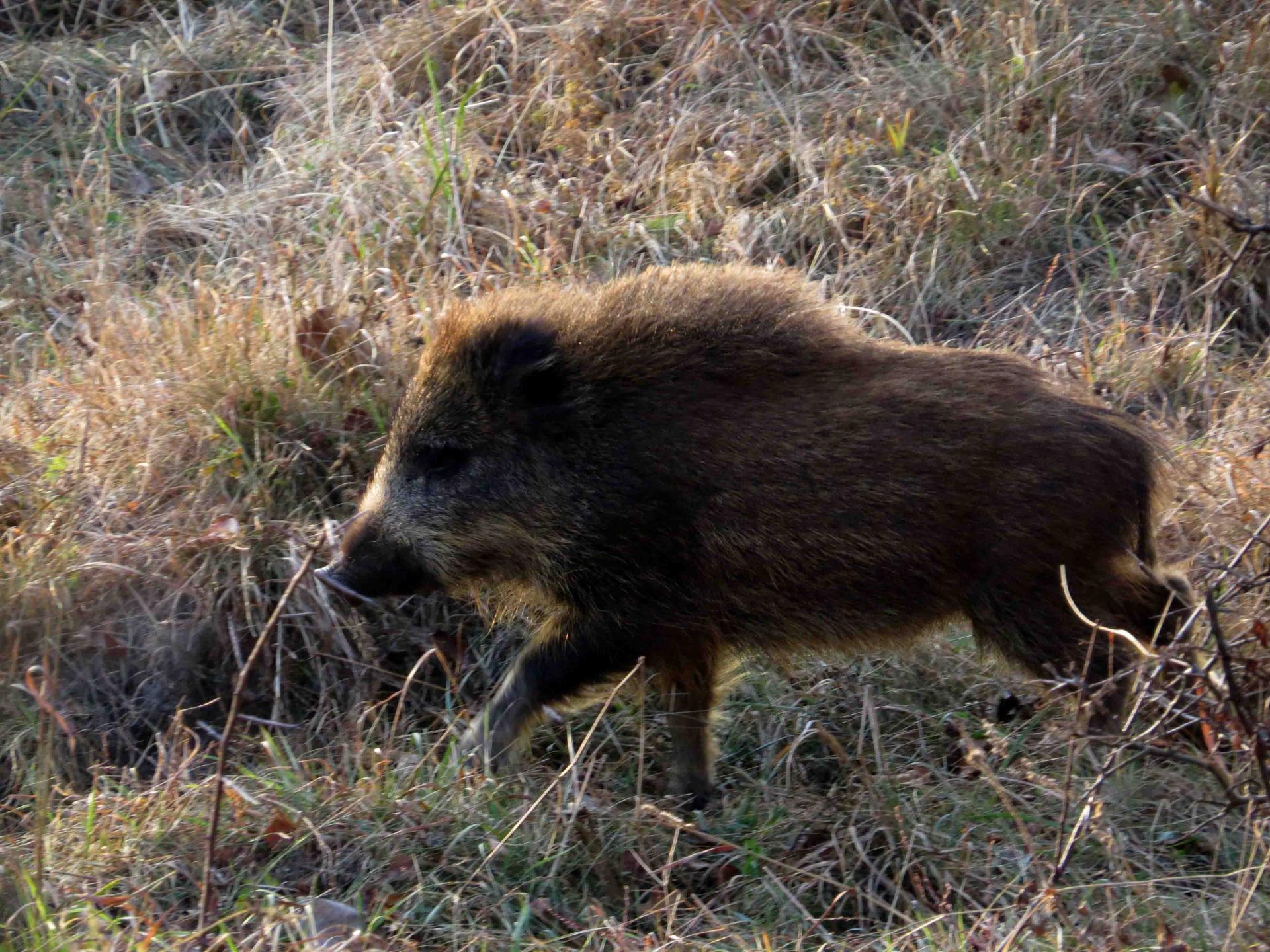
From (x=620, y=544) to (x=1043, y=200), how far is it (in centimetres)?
309

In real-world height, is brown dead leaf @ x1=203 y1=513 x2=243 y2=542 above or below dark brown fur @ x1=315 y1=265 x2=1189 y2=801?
below

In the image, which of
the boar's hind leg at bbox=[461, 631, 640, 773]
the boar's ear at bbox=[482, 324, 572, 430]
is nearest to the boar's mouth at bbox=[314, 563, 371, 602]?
the boar's hind leg at bbox=[461, 631, 640, 773]

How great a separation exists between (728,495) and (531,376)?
70cm

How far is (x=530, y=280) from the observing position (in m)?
5.87

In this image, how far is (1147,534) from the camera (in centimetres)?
410

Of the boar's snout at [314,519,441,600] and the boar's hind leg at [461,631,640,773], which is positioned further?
the boar's snout at [314,519,441,600]

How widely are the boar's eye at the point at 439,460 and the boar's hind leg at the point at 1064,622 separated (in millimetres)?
1558

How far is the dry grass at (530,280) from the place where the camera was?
144 inches

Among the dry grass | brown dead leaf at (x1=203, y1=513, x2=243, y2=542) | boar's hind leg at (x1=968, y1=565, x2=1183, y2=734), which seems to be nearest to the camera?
the dry grass

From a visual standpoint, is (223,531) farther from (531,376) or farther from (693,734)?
(693,734)

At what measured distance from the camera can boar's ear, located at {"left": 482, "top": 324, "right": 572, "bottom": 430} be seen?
432cm

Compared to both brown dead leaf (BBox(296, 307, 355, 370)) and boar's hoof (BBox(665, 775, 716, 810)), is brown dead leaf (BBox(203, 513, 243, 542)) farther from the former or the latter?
boar's hoof (BBox(665, 775, 716, 810))

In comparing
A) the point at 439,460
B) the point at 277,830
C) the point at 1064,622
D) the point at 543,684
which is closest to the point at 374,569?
the point at 439,460

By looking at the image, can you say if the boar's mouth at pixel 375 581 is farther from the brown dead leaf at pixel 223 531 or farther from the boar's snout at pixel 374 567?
the brown dead leaf at pixel 223 531
